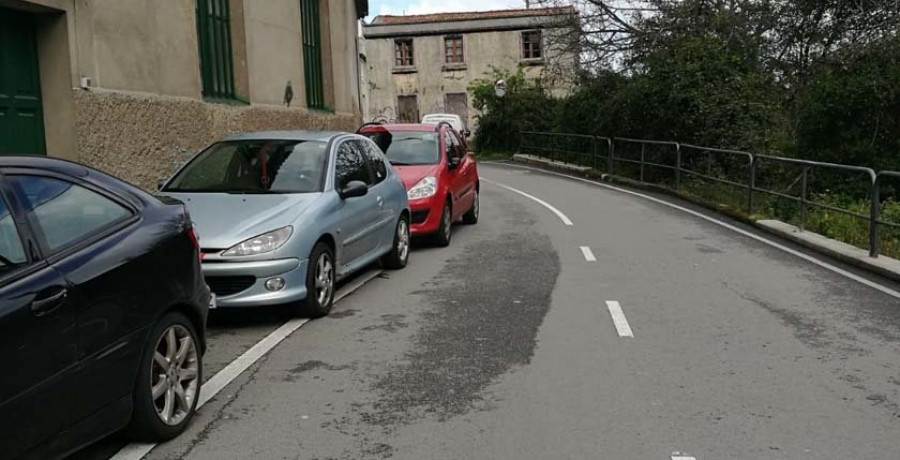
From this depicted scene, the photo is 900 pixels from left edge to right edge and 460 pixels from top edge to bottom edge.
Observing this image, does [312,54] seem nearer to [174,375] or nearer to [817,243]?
[817,243]

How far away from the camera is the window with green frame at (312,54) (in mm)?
19672

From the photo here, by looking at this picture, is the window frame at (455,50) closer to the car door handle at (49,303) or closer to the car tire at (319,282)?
the car tire at (319,282)

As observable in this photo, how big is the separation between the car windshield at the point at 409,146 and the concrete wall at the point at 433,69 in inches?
1398

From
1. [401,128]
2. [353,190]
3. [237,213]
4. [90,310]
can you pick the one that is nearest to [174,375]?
[90,310]

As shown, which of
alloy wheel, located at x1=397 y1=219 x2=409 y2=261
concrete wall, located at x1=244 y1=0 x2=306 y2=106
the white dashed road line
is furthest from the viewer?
concrete wall, located at x1=244 y1=0 x2=306 y2=106

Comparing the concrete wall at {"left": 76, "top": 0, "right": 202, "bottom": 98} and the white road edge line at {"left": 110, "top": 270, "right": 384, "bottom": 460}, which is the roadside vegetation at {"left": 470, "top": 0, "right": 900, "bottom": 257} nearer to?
the white road edge line at {"left": 110, "top": 270, "right": 384, "bottom": 460}

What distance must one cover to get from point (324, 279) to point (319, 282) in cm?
11

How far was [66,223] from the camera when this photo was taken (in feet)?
14.1

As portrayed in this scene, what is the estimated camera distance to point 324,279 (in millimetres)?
8078

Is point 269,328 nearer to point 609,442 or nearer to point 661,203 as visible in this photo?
point 609,442

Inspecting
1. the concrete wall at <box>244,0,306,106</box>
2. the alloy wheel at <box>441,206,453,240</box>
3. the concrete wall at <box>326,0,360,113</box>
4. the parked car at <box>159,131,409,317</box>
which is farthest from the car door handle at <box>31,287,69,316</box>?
the concrete wall at <box>326,0,360,113</box>

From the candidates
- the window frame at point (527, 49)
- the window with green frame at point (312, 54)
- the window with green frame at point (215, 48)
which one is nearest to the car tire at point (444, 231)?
the window with green frame at point (215, 48)

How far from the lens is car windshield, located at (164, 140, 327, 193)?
338 inches

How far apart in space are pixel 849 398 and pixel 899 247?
7316 millimetres
